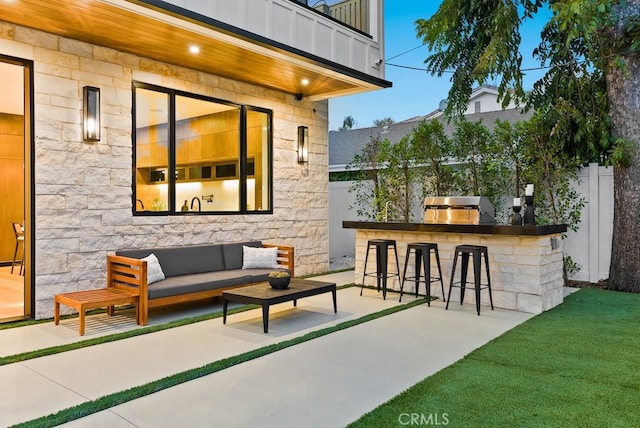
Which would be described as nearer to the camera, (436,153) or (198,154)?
(198,154)

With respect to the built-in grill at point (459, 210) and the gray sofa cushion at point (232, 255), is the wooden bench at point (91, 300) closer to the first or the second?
the gray sofa cushion at point (232, 255)

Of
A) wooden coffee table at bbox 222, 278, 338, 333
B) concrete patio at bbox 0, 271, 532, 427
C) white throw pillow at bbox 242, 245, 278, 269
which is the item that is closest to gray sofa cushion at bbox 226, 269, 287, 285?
white throw pillow at bbox 242, 245, 278, 269

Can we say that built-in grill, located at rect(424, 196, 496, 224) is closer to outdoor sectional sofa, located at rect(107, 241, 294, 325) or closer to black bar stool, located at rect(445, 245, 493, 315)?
black bar stool, located at rect(445, 245, 493, 315)

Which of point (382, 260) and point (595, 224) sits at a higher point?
point (595, 224)

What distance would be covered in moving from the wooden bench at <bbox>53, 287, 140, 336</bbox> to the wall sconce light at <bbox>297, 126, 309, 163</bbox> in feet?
13.3

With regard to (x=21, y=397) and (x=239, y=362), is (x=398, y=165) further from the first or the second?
(x=21, y=397)

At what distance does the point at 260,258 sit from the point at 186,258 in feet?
3.32

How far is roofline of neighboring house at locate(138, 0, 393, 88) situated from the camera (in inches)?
187

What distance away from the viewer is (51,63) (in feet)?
17.3

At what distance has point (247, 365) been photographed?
3641 millimetres

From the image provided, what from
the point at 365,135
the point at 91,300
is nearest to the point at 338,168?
the point at 365,135

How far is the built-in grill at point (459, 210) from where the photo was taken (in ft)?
20.9

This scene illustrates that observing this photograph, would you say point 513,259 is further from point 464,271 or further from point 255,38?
point 255,38

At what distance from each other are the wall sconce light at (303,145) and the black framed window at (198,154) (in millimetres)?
615
